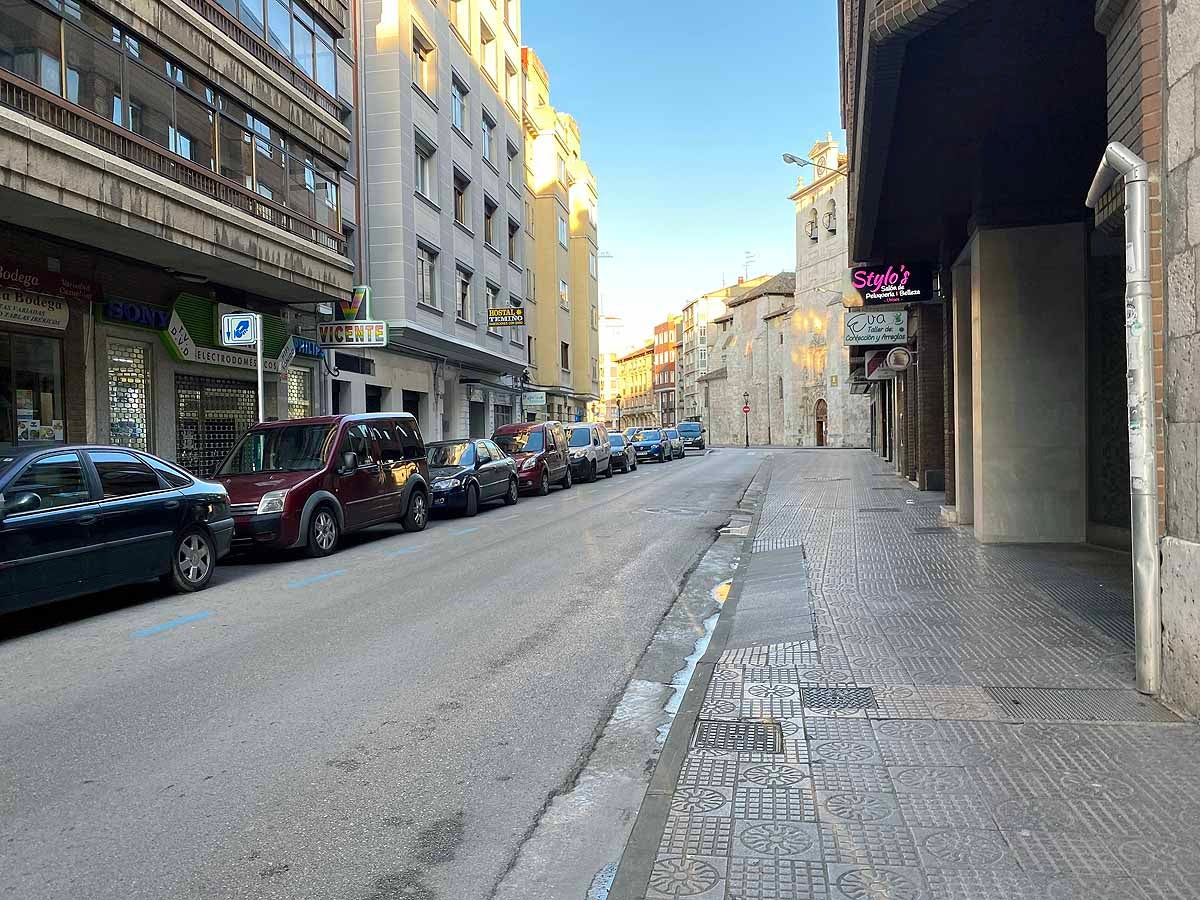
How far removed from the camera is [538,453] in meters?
22.4

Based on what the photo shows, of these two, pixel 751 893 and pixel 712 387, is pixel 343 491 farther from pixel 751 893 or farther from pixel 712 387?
pixel 712 387

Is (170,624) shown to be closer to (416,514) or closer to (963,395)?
(416,514)

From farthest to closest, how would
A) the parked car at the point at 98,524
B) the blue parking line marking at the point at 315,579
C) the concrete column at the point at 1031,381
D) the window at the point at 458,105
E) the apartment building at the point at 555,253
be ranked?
the apartment building at the point at 555,253 < the window at the point at 458,105 < the concrete column at the point at 1031,381 < the blue parking line marking at the point at 315,579 < the parked car at the point at 98,524

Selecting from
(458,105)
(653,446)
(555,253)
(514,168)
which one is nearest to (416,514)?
(458,105)

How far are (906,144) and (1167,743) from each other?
7.04 m

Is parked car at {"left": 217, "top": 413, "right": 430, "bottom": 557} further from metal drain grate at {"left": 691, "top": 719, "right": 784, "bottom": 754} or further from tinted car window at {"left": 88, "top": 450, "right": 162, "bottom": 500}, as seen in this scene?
metal drain grate at {"left": 691, "top": 719, "right": 784, "bottom": 754}

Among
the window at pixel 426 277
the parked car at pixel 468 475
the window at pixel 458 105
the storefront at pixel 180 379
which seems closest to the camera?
the storefront at pixel 180 379

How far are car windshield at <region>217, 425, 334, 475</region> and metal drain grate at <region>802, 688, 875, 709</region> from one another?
337 inches

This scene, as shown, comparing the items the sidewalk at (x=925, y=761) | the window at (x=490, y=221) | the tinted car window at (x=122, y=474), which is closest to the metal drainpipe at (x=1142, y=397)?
the sidewalk at (x=925, y=761)

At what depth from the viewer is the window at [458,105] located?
2908 cm

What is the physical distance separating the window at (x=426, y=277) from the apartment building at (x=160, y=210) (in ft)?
20.0

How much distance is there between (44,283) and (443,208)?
1597 centimetres

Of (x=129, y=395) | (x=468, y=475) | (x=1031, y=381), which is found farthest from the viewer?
(x=468, y=475)

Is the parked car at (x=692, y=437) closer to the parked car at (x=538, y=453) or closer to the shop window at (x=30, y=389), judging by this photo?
the parked car at (x=538, y=453)
